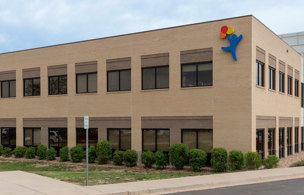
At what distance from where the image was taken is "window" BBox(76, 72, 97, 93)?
27578 millimetres

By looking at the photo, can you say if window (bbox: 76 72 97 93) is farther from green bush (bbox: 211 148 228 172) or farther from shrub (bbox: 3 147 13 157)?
green bush (bbox: 211 148 228 172)

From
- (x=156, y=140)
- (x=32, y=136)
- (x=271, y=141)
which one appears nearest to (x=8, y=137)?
(x=32, y=136)

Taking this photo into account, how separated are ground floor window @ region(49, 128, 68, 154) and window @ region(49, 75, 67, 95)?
301 cm

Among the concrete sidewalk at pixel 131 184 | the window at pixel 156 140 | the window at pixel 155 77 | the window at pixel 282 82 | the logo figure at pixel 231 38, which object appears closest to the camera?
the concrete sidewalk at pixel 131 184

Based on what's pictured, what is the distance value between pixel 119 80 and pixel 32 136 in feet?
33.3

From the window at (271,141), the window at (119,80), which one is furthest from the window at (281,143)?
the window at (119,80)

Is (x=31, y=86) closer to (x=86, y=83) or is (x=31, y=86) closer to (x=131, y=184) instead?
(x=86, y=83)

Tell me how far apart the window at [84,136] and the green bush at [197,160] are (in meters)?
8.68

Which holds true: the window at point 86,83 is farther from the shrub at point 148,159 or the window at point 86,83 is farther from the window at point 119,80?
the shrub at point 148,159

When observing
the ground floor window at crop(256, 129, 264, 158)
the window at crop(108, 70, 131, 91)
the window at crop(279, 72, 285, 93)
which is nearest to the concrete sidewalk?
the ground floor window at crop(256, 129, 264, 158)

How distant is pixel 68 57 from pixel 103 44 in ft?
11.6

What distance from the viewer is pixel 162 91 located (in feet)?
79.9

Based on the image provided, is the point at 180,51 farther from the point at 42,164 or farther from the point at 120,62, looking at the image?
the point at 42,164

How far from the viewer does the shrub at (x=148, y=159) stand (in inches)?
928
